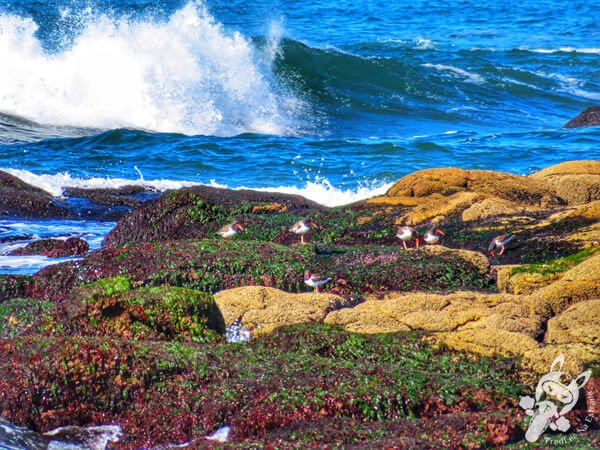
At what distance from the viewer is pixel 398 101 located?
83.0 ft

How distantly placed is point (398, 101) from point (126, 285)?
1904 centimetres

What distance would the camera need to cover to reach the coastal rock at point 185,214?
1107 centimetres

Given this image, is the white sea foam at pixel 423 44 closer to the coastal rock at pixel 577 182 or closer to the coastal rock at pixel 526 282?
the coastal rock at pixel 577 182

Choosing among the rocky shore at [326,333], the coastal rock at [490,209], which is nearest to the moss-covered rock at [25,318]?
the rocky shore at [326,333]

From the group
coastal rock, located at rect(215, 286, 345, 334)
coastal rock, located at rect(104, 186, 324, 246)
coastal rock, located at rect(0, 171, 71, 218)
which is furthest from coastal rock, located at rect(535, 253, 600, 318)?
coastal rock, located at rect(0, 171, 71, 218)

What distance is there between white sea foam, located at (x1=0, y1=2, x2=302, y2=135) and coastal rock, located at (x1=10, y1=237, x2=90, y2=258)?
429 inches

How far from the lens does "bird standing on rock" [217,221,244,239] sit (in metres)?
10.2

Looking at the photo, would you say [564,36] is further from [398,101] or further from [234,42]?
[234,42]

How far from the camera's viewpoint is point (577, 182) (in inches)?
435

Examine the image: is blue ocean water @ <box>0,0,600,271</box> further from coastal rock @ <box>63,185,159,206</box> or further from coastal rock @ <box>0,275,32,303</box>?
coastal rock @ <box>0,275,32,303</box>

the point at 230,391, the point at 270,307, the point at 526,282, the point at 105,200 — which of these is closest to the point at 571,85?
the point at 105,200

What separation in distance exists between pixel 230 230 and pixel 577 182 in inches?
176

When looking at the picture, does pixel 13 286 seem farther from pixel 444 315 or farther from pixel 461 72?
pixel 461 72
